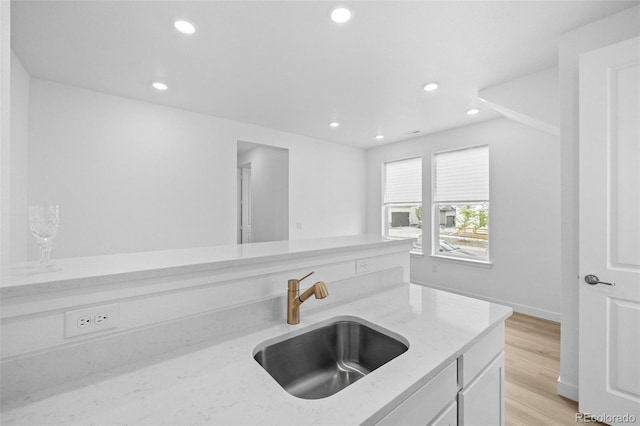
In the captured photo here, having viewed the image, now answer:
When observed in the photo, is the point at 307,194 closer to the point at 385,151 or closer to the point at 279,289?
the point at 385,151

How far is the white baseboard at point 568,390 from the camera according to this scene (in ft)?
6.33

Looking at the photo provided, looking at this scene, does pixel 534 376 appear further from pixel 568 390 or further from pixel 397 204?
pixel 397 204

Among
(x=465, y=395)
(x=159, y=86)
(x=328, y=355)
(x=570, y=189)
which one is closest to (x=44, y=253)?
(x=328, y=355)

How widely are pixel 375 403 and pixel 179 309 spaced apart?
670mm

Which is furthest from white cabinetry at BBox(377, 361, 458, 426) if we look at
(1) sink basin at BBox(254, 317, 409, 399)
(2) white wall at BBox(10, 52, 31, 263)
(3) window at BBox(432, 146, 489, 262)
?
(3) window at BBox(432, 146, 489, 262)

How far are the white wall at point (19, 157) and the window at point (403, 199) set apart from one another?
4566 millimetres

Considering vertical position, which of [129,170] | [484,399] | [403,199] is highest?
[129,170]

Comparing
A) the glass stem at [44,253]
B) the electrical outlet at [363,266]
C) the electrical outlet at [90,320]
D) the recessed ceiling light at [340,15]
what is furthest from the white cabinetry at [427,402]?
the recessed ceiling light at [340,15]

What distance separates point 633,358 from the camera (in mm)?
1571

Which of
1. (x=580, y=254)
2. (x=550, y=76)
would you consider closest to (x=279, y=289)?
(x=580, y=254)

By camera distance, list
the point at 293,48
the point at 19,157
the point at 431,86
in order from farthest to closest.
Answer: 1. the point at 431,86
2. the point at 19,157
3. the point at 293,48

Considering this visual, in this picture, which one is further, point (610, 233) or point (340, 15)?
point (340, 15)

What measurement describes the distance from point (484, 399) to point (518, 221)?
3.24m

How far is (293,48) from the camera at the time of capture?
2.19m
